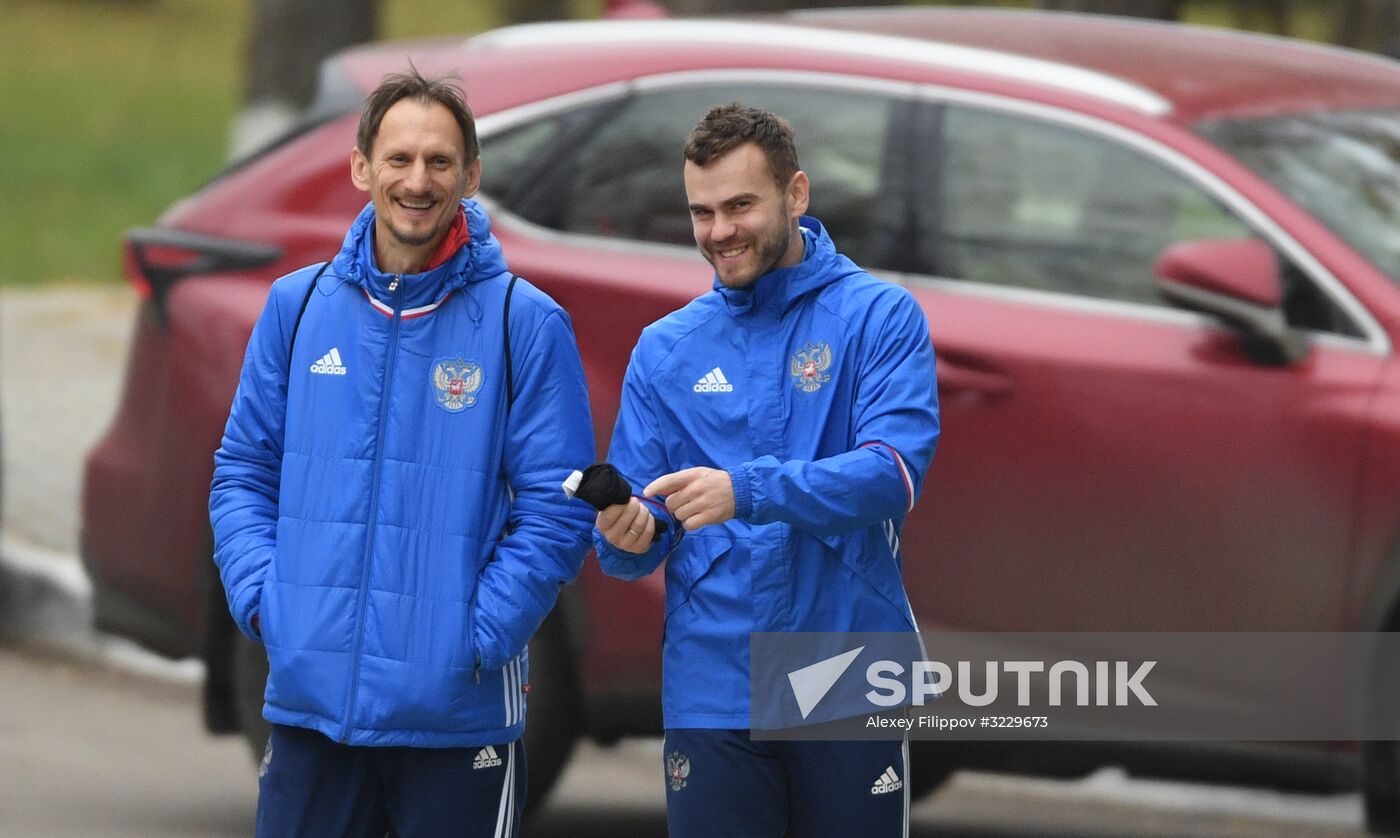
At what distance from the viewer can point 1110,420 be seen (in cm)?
480

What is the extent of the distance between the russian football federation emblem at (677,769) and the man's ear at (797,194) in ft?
2.75

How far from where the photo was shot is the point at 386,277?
134 inches

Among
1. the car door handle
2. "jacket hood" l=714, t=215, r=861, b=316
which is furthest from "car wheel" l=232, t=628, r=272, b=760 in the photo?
"jacket hood" l=714, t=215, r=861, b=316

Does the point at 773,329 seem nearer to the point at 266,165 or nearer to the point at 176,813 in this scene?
the point at 266,165

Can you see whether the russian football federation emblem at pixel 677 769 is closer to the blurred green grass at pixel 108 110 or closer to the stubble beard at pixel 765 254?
the stubble beard at pixel 765 254

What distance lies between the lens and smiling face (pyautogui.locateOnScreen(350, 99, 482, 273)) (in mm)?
3354

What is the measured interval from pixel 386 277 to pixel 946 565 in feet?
6.09

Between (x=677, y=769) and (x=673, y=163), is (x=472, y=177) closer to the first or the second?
(x=677, y=769)

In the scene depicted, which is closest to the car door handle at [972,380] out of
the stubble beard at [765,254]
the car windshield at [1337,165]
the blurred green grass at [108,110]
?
the car windshield at [1337,165]

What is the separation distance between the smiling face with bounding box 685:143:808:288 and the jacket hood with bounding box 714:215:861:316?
0.03 meters

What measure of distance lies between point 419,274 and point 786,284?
1.80ft

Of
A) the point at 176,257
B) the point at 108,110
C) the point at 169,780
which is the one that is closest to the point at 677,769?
the point at 176,257

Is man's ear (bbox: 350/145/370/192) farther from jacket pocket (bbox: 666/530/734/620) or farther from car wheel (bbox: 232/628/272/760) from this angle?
car wheel (bbox: 232/628/272/760)

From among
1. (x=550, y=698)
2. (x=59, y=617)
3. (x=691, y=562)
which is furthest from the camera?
(x=59, y=617)
